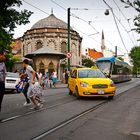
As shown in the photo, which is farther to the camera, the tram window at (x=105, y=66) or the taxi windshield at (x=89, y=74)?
the tram window at (x=105, y=66)

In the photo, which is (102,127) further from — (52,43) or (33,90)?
(52,43)

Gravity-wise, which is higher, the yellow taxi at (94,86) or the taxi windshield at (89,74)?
the taxi windshield at (89,74)

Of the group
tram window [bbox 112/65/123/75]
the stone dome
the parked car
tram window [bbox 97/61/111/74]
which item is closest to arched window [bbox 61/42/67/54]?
the stone dome

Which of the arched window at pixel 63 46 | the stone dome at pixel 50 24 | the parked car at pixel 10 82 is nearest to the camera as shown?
the parked car at pixel 10 82

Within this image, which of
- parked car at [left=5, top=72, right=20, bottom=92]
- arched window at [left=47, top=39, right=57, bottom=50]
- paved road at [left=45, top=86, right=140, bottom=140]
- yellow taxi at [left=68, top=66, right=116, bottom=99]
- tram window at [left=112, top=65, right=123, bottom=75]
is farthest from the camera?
arched window at [left=47, top=39, right=57, bottom=50]

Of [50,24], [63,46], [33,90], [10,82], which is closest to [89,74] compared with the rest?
[33,90]

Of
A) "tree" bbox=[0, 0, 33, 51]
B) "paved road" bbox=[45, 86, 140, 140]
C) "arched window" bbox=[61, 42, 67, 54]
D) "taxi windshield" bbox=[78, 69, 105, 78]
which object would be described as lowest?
"paved road" bbox=[45, 86, 140, 140]

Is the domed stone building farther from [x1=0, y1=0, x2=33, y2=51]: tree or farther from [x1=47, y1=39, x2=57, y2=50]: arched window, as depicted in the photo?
[x1=0, y1=0, x2=33, y2=51]: tree

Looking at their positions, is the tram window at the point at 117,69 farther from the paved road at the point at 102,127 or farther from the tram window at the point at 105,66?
the paved road at the point at 102,127

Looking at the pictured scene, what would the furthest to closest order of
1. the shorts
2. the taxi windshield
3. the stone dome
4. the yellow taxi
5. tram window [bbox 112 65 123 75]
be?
the stone dome < tram window [bbox 112 65 123 75] < the taxi windshield < the yellow taxi < the shorts

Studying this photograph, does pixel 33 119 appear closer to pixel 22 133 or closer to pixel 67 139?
pixel 22 133

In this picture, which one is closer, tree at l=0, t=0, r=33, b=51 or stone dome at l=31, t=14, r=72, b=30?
tree at l=0, t=0, r=33, b=51

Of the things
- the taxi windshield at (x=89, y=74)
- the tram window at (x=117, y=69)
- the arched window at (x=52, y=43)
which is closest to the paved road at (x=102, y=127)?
→ the taxi windshield at (x=89, y=74)

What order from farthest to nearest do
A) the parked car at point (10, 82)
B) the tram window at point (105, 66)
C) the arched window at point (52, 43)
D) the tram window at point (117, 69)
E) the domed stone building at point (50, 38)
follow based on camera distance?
1. the arched window at point (52, 43)
2. the domed stone building at point (50, 38)
3. the tram window at point (117, 69)
4. the tram window at point (105, 66)
5. the parked car at point (10, 82)
